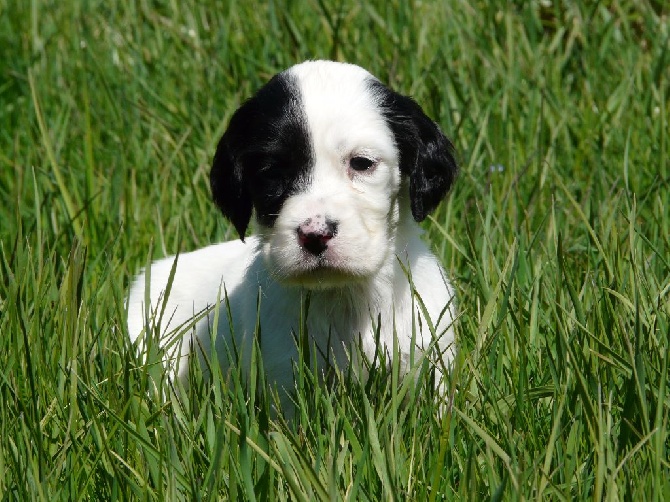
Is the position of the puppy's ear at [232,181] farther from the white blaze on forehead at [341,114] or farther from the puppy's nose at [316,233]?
the puppy's nose at [316,233]

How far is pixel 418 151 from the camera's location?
3721 mm

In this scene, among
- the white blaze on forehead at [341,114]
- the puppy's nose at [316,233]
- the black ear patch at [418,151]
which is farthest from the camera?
the black ear patch at [418,151]

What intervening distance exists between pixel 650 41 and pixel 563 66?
1.95ft

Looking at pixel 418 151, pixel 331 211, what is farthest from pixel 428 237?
pixel 331 211

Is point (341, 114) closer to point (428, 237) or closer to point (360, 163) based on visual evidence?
point (360, 163)

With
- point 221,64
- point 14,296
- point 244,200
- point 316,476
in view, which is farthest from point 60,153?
point 316,476

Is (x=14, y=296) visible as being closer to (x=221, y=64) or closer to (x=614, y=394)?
(x=614, y=394)

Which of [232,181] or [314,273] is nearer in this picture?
[314,273]

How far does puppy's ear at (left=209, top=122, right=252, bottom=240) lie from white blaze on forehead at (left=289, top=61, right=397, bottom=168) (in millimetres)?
308

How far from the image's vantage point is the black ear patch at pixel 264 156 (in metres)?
3.41

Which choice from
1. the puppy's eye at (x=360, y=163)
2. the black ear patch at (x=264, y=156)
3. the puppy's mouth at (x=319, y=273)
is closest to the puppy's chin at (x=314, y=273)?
the puppy's mouth at (x=319, y=273)

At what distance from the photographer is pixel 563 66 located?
Result: 19.8 ft

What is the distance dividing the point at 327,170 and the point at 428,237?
4.42ft

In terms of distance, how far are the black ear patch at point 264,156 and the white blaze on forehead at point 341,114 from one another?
1.4 inches
